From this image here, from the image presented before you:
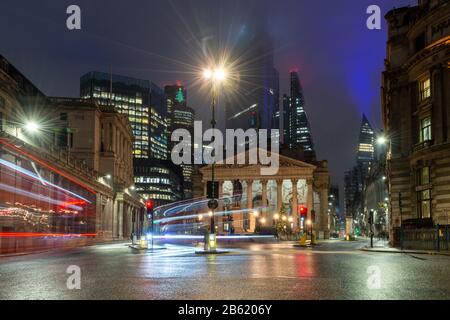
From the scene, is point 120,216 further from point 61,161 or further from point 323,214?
point 323,214

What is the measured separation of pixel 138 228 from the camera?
11288cm

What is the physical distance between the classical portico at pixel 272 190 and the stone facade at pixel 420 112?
215 feet

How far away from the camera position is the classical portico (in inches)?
4710

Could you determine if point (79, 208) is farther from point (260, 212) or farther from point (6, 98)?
point (260, 212)

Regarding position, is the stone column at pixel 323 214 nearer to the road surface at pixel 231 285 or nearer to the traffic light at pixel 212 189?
the traffic light at pixel 212 189

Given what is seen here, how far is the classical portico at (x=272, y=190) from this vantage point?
11962cm

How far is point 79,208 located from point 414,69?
34.5 metres

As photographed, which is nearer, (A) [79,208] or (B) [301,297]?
(B) [301,297]

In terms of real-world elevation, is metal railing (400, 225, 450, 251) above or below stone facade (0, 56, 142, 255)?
below

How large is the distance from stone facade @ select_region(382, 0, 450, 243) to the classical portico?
6557 cm

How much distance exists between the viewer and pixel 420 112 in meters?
46.4

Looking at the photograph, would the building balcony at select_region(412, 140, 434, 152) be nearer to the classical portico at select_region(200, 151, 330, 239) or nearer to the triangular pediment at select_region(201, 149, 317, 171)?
the classical portico at select_region(200, 151, 330, 239)

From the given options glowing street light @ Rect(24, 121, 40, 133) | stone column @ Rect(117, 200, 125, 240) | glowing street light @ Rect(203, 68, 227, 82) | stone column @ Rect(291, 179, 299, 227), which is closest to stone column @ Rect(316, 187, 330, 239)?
stone column @ Rect(291, 179, 299, 227)

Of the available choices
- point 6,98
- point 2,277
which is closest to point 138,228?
point 6,98
